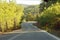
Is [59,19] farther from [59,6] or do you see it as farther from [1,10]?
[1,10]

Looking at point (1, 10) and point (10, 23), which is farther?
point (10, 23)

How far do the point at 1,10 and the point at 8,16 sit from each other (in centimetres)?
363

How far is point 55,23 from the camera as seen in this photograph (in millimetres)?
50500

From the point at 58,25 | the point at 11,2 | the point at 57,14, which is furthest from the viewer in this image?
the point at 11,2

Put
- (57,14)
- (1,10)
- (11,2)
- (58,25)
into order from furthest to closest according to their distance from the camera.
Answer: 1. (11,2)
2. (57,14)
3. (58,25)
4. (1,10)

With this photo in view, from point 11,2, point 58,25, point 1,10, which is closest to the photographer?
point 1,10

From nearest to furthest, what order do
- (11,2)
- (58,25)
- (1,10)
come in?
(1,10) < (58,25) < (11,2)

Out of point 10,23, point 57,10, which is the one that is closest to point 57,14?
point 57,10

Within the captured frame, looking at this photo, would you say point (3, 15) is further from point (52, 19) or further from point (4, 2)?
point (52, 19)

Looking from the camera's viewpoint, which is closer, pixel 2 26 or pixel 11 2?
pixel 2 26

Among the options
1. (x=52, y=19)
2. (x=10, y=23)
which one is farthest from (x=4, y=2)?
(x=52, y=19)

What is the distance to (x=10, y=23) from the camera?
2168 inches

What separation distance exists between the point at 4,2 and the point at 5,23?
14.2 feet

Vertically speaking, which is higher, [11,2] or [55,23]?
[11,2]
